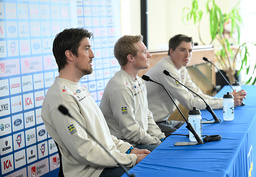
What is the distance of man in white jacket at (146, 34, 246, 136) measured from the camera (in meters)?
2.98

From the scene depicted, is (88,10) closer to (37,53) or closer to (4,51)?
(37,53)

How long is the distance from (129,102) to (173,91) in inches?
28.8

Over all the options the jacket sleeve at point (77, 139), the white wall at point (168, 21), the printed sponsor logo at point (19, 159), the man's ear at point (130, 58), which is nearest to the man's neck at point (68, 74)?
the jacket sleeve at point (77, 139)

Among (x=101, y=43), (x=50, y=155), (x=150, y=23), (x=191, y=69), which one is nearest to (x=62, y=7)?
(x=101, y=43)

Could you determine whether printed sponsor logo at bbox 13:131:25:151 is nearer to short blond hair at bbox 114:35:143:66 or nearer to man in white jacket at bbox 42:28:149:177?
man in white jacket at bbox 42:28:149:177

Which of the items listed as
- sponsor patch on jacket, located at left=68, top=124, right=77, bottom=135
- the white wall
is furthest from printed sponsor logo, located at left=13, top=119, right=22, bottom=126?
the white wall

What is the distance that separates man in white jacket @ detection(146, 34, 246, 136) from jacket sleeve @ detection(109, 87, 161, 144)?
0.60 meters

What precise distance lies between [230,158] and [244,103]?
1536 millimetres

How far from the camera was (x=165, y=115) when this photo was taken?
10.3 ft

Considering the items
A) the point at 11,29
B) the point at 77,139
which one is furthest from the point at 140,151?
the point at 11,29

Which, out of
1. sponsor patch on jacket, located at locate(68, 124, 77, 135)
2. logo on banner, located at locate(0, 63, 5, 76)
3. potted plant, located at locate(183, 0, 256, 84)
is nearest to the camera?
sponsor patch on jacket, located at locate(68, 124, 77, 135)

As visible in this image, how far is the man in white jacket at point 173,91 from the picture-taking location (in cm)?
298

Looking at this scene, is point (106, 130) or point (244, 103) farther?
point (244, 103)

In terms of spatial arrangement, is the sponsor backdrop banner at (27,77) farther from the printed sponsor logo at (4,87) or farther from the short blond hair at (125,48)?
the short blond hair at (125,48)
